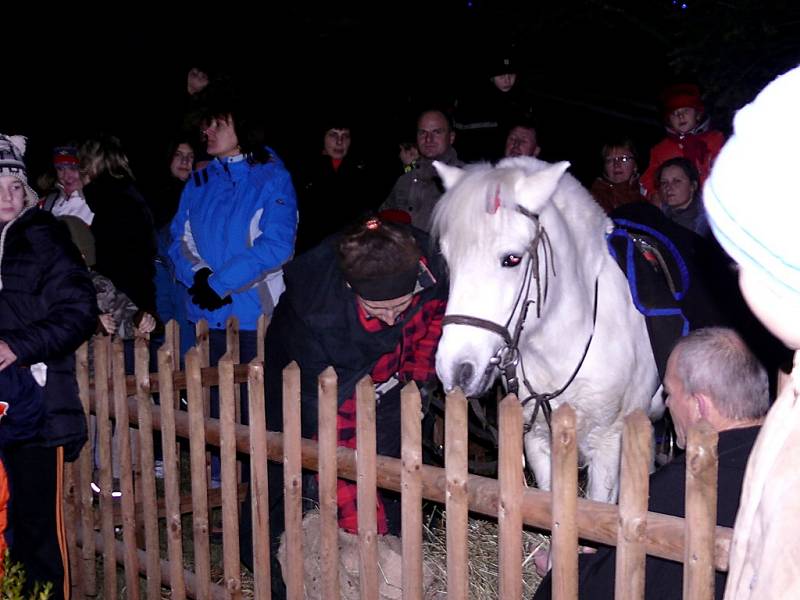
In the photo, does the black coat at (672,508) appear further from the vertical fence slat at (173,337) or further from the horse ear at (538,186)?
the vertical fence slat at (173,337)

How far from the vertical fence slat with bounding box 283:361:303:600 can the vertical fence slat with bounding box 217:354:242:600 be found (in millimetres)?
338

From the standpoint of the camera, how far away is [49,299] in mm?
4152

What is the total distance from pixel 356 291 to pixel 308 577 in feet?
3.70

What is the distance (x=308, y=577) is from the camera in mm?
3865

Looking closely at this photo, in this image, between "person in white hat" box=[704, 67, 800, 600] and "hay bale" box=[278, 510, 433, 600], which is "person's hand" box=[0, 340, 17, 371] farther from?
"person in white hat" box=[704, 67, 800, 600]

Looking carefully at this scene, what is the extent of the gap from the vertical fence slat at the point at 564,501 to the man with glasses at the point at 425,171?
12.7 ft

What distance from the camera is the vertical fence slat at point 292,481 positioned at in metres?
3.58

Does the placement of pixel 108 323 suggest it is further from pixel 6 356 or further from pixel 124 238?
pixel 6 356

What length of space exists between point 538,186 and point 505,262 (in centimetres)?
37

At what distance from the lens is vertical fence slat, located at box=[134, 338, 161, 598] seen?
4410 mm

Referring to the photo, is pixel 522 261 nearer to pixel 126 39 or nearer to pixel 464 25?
pixel 464 25

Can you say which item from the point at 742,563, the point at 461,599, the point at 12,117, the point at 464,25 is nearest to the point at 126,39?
the point at 12,117

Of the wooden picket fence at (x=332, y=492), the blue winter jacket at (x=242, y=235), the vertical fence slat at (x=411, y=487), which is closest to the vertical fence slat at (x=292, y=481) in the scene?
the wooden picket fence at (x=332, y=492)

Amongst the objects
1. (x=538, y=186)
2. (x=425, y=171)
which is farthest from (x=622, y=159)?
(x=538, y=186)
